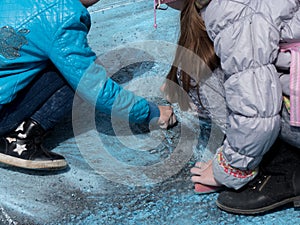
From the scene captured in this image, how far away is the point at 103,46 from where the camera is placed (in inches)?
95.0

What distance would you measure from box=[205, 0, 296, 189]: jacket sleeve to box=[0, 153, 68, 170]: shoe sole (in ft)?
1.99

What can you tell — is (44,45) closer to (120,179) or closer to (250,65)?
(120,179)

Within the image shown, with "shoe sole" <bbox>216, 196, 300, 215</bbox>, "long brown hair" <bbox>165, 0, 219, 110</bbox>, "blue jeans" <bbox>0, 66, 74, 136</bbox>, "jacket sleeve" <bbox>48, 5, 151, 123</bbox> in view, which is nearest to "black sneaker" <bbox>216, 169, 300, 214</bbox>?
"shoe sole" <bbox>216, 196, 300, 215</bbox>

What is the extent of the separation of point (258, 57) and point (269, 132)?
0.19 metres

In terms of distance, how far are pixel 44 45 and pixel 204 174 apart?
0.62 metres

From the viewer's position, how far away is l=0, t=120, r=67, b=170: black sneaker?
1615 mm

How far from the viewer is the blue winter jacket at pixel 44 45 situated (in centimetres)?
152

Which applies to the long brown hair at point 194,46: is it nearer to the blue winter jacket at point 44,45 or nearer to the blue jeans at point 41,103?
the blue winter jacket at point 44,45

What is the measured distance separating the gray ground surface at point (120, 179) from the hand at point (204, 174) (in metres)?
0.05

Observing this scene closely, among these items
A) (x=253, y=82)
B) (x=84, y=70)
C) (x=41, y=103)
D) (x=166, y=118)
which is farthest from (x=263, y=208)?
(x=41, y=103)

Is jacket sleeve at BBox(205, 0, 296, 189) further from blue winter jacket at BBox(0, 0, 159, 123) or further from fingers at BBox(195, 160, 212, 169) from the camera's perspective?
blue winter jacket at BBox(0, 0, 159, 123)

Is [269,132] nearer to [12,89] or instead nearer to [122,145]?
[122,145]

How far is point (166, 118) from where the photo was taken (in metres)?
1.83

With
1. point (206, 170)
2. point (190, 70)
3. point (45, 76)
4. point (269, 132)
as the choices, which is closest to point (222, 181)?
point (206, 170)
